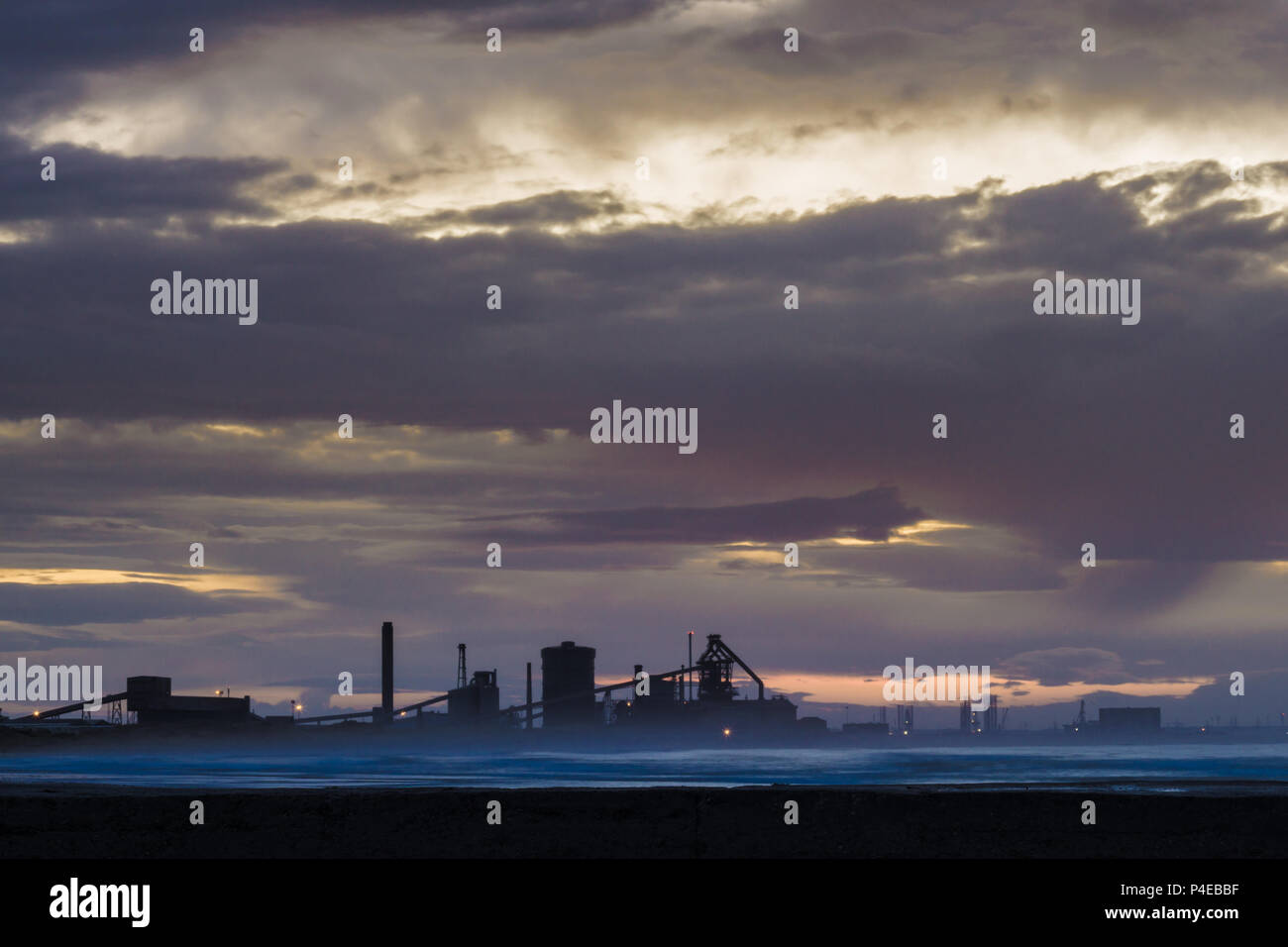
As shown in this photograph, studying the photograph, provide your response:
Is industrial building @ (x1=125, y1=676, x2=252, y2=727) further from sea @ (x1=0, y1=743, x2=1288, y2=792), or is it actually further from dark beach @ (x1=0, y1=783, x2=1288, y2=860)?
dark beach @ (x1=0, y1=783, x2=1288, y2=860)

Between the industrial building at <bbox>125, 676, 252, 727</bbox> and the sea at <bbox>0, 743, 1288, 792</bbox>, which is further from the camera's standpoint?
the industrial building at <bbox>125, 676, 252, 727</bbox>

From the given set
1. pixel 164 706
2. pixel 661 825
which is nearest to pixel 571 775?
pixel 661 825

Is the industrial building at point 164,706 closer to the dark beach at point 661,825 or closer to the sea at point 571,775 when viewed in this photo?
the sea at point 571,775

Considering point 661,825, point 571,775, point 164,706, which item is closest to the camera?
point 661,825

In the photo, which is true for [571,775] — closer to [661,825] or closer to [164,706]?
[661,825]

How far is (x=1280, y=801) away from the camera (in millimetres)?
16469

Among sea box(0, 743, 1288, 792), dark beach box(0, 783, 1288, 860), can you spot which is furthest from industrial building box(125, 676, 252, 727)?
dark beach box(0, 783, 1288, 860)

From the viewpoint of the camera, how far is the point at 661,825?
54.9ft

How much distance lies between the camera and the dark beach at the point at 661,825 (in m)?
16.3

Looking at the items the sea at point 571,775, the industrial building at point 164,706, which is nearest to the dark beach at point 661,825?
the sea at point 571,775

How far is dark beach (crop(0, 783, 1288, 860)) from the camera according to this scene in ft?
53.4

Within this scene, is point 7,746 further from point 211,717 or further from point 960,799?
point 960,799
